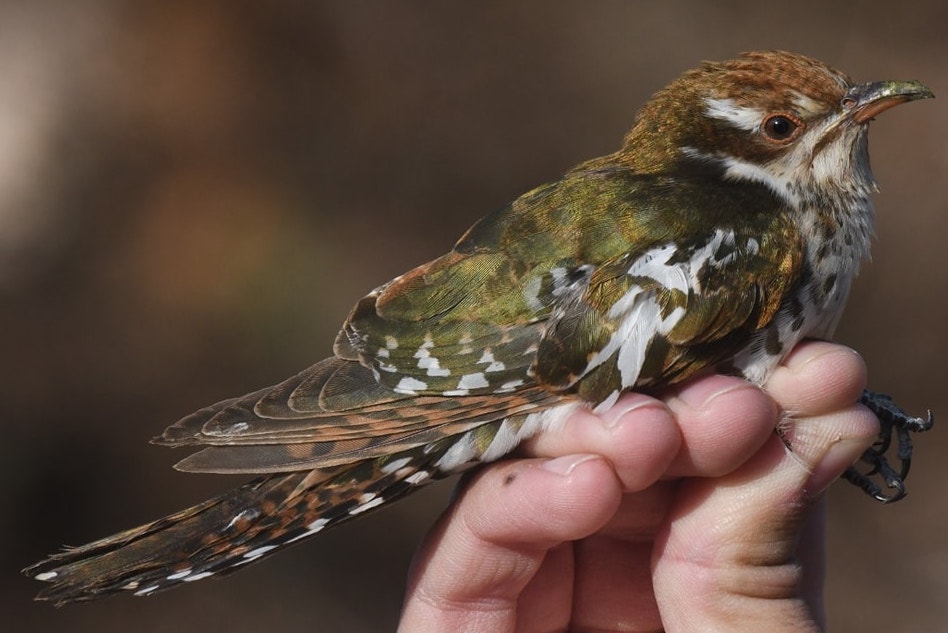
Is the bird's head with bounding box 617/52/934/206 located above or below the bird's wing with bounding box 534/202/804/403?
above

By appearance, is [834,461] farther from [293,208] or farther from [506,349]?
[293,208]

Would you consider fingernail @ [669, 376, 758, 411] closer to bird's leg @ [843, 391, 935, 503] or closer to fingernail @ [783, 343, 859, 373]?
fingernail @ [783, 343, 859, 373]

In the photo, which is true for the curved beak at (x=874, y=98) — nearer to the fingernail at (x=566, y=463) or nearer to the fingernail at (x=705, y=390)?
the fingernail at (x=705, y=390)

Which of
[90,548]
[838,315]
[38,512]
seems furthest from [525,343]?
[38,512]

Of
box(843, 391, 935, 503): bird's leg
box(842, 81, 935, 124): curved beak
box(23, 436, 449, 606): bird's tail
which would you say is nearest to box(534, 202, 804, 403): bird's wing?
box(23, 436, 449, 606): bird's tail

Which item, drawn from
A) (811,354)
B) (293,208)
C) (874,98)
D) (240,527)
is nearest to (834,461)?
(811,354)

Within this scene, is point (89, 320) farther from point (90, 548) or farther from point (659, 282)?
point (659, 282)
